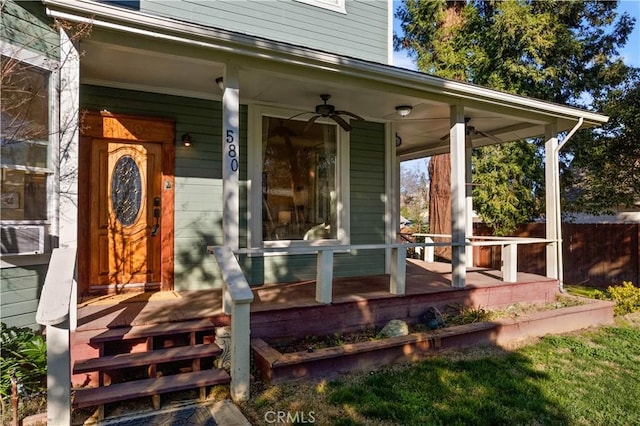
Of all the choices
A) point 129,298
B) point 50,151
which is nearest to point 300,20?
point 50,151

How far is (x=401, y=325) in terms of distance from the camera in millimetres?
4426

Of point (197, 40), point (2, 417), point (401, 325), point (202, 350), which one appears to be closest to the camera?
point (2, 417)

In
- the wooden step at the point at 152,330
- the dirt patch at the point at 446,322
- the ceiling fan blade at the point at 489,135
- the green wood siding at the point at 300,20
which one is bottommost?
the dirt patch at the point at 446,322

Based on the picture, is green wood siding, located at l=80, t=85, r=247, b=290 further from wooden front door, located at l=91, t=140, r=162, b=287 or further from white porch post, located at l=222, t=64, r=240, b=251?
white porch post, located at l=222, t=64, r=240, b=251

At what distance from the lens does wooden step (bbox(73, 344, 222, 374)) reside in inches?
123

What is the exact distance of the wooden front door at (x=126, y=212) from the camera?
4.85 m

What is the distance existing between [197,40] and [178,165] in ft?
6.07

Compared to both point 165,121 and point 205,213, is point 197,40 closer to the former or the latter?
point 165,121

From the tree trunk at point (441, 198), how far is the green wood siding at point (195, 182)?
24.5ft

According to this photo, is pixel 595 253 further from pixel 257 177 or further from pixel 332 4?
pixel 257 177

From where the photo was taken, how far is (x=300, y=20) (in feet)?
19.8

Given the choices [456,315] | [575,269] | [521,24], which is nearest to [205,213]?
[456,315]

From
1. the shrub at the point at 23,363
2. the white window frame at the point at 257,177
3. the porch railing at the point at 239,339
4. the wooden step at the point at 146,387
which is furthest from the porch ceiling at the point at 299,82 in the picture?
the wooden step at the point at 146,387

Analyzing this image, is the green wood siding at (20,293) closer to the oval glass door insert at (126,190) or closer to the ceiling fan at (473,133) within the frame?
the oval glass door insert at (126,190)
